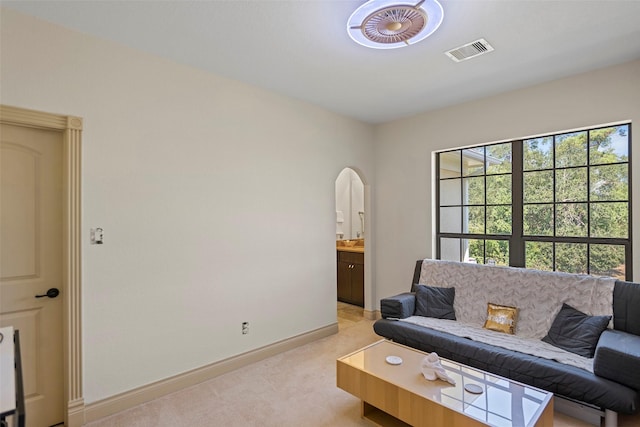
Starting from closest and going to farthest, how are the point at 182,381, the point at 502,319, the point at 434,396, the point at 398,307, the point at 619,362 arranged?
the point at 434,396, the point at 619,362, the point at 182,381, the point at 502,319, the point at 398,307

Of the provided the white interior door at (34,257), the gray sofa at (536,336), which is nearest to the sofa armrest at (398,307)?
the gray sofa at (536,336)

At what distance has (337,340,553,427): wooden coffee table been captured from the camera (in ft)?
5.75

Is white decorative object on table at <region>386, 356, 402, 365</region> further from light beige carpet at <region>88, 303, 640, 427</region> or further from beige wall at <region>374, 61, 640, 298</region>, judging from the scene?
beige wall at <region>374, 61, 640, 298</region>

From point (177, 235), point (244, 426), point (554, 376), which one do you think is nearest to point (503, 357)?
point (554, 376)

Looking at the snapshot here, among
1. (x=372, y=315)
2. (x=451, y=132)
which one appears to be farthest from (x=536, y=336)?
(x=451, y=132)

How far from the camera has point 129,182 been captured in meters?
2.52

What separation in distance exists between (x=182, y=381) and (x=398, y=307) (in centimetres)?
209

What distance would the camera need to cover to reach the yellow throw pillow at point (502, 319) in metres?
3.00

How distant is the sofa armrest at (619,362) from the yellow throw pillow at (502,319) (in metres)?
0.77

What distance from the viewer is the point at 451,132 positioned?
3.95m

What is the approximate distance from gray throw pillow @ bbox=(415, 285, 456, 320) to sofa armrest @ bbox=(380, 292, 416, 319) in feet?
0.27

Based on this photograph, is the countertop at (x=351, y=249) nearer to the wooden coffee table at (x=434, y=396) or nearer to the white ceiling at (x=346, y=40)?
the white ceiling at (x=346, y=40)

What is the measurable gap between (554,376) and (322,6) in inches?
114

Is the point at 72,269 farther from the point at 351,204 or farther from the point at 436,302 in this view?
Answer: the point at 351,204
